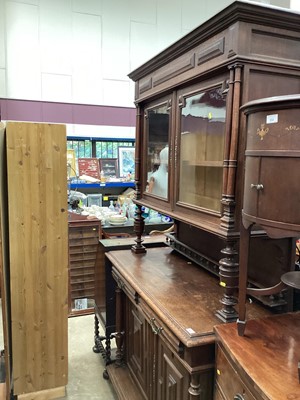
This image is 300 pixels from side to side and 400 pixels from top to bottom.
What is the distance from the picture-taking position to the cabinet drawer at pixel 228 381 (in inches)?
44.3

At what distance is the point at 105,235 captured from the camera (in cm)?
374

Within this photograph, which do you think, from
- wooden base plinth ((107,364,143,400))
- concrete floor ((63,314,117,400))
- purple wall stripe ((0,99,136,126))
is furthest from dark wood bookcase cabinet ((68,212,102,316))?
purple wall stripe ((0,99,136,126))

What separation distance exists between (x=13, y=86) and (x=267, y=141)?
11.9 feet

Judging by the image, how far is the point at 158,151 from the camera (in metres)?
2.14

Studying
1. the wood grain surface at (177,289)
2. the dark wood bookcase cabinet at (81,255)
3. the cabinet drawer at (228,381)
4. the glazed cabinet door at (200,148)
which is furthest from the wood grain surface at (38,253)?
the cabinet drawer at (228,381)

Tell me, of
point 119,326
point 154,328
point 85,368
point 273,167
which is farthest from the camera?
point 85,368

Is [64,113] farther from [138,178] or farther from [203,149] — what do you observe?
[203,149]

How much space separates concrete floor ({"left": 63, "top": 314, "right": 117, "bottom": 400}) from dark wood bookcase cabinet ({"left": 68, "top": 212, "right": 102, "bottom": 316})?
0.29 m

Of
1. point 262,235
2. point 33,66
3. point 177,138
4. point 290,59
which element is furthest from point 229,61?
point 33,66

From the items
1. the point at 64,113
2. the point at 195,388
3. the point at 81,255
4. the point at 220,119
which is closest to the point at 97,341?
the point at 81,255

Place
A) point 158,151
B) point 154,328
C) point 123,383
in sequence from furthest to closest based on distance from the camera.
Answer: point 123,383 < point 158,151 < point 154,328

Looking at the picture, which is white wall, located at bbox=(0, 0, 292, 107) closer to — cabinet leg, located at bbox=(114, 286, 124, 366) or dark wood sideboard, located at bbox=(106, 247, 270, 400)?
dark wood sideboard, located at bbox=(106, 247, 270, 400)

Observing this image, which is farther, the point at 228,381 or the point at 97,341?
the point at 97,341

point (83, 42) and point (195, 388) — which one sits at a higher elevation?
point (83, 42)
